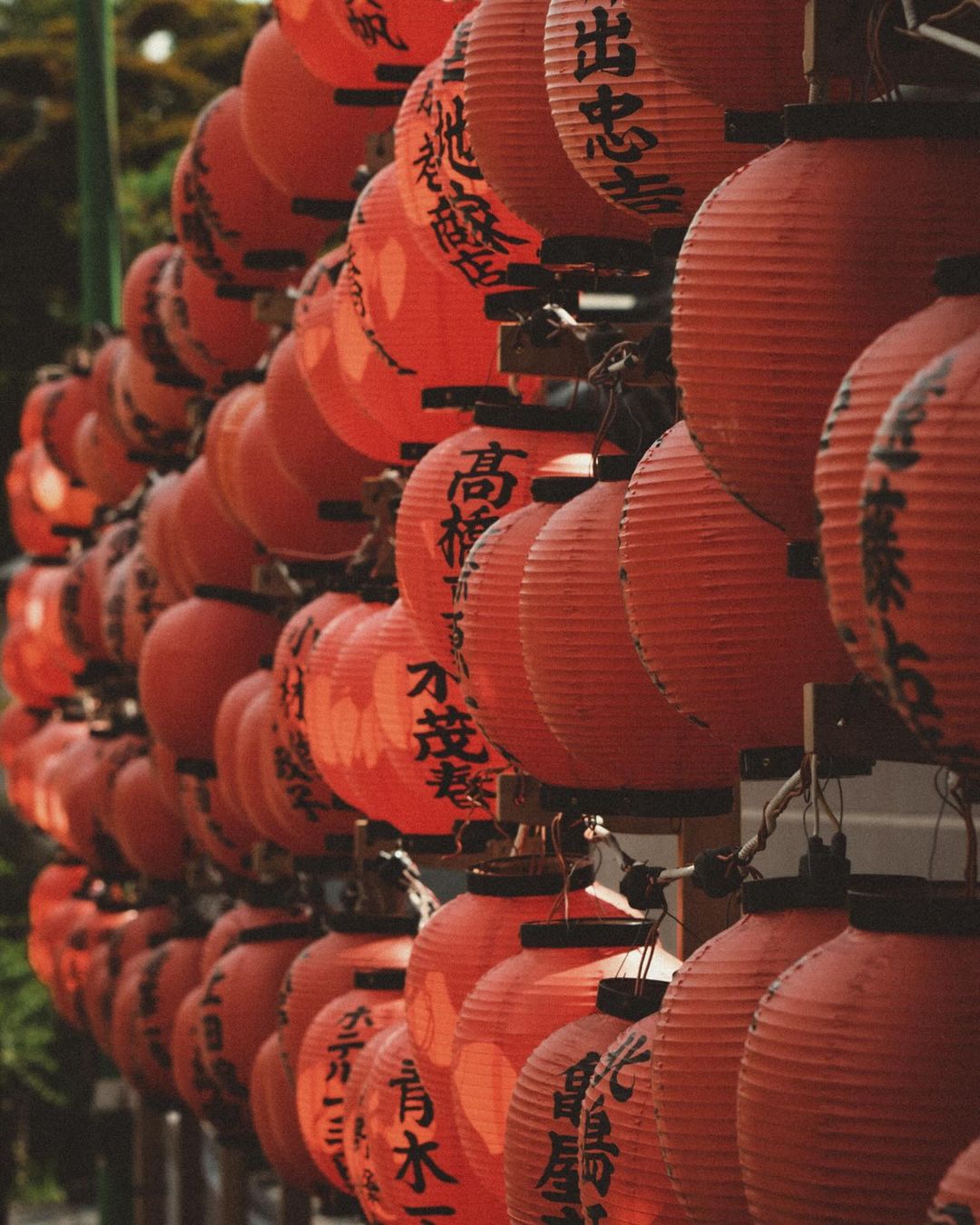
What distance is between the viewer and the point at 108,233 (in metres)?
12.5

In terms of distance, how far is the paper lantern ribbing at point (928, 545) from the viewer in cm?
199

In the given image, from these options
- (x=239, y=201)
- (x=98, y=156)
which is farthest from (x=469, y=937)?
(x=98, y=156)

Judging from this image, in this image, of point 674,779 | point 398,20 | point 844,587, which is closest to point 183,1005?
point 398,20

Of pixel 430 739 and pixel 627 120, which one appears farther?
pixel 430 739

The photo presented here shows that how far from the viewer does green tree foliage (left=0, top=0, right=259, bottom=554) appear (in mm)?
21984

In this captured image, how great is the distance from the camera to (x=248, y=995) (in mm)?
6449

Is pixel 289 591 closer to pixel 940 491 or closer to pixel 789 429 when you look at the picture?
pixel 789 429

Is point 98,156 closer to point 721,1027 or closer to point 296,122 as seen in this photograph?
point 296,122

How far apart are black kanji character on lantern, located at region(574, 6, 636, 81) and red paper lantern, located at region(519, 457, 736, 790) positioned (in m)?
0.55

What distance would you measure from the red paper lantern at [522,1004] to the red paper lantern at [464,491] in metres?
0.62

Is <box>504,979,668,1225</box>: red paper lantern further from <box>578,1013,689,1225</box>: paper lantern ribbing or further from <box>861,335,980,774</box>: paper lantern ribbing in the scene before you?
<box>861,335,980,774</box>: paper lantern ribbing

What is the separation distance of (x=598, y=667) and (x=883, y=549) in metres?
1.27

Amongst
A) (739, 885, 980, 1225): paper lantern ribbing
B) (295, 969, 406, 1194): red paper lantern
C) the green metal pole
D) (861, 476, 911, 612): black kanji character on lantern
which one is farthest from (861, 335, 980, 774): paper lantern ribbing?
the green metal pole

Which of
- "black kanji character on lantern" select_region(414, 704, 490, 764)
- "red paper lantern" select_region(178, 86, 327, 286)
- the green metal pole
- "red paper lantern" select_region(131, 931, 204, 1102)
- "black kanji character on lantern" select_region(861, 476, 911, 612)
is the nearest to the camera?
"black kanji character on lantern" select_region(861, 476, 911, 612)
